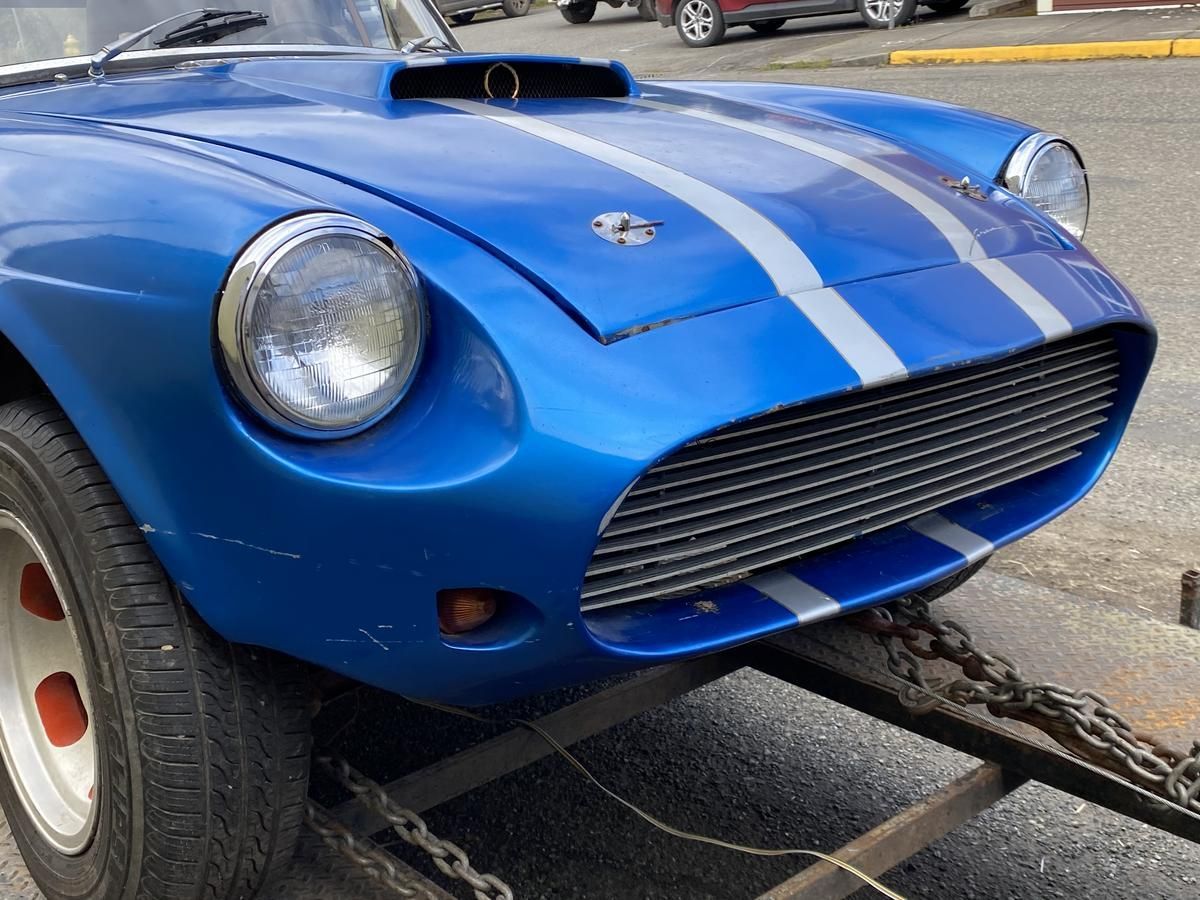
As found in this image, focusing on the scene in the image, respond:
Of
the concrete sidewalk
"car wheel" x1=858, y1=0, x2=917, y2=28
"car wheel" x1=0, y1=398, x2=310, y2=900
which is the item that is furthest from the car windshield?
"car wheel" x1=858, y1=0, x2=917, y2=28

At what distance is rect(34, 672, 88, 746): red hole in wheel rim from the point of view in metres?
2.13

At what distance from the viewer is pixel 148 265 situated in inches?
65.9

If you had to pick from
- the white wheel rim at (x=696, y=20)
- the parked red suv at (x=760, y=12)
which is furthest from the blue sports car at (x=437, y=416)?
the white wheel rim at (x=696, y=20)

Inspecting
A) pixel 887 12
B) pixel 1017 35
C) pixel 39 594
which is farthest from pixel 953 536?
pixel 887 12

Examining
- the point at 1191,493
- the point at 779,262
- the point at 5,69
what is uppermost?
the point at 5,69

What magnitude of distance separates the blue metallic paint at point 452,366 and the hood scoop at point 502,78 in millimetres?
313

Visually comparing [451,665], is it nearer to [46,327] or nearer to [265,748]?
[265,748]

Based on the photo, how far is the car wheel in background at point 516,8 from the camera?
871 inches

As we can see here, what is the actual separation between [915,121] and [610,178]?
1054 millimetres

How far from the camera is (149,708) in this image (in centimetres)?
175

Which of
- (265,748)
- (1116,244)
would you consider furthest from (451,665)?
(1116,244)

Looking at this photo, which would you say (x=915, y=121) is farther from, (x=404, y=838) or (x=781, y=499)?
(x=404, y=838)

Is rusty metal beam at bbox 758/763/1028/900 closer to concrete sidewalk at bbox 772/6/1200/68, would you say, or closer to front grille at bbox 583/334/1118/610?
front grille at bbox 583/334/1118/610

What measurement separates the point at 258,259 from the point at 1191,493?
2.92 meters
